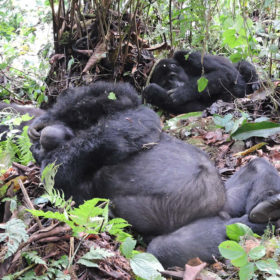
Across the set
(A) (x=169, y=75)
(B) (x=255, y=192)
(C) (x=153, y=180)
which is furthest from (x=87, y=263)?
(A) (x=169, y=75)

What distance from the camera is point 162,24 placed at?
5.10 m

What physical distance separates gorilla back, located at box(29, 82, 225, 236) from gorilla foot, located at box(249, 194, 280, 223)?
225 mm

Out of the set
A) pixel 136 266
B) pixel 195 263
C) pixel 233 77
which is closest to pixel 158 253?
pixel 195 263

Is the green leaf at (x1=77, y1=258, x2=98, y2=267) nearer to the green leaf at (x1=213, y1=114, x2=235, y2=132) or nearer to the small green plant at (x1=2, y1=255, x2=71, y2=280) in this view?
the small green plant at (x1=2, y1=255, x2=71, y2=280)

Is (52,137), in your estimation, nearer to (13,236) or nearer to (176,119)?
(13,236)

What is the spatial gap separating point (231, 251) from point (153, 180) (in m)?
0.73

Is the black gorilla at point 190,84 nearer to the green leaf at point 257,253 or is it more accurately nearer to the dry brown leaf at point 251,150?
the dry brown leaf at point 251,150

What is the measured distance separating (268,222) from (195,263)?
1.48 ft

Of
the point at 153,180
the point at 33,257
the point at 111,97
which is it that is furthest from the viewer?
the point at 111,97

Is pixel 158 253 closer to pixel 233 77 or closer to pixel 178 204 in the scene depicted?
pixel 178 204

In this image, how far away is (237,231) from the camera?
2.13 meters

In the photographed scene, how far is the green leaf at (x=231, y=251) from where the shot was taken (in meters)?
1.74

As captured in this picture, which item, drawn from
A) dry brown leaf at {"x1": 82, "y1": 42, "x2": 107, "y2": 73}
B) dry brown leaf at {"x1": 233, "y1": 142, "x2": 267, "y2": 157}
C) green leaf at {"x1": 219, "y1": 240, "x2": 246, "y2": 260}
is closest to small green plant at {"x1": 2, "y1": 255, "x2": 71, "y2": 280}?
green leaf at {"x1": 219, "y1": 240, "x2": 246, "y2": 260}

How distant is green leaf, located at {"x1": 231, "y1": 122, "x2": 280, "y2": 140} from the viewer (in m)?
3.42
